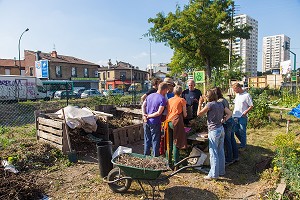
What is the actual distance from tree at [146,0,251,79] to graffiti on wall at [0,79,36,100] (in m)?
14.7

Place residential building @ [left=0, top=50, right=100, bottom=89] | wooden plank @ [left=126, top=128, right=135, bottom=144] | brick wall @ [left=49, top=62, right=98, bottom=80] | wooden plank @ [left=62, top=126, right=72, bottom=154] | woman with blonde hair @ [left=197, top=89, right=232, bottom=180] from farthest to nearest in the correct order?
brick wall @ [left=49, top=62, right=98, bottom=80] → residential building @ [left=0, top=50, right=100, bottom=89] → wooden plank @ [left=126, top=128, right=135, bottom=144] → wooden plank @ [left=62, top=126, right=72, bottom=154] → woman with blonde hair @ [left=197, top=89, right=232, bottom=180]

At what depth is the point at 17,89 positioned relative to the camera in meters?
23.4

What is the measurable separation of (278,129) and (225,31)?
15986 mm

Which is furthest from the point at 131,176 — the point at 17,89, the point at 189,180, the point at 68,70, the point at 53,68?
the point at 68,70

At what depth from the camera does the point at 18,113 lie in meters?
16.2

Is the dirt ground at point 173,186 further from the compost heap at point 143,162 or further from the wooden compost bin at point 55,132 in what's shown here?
the wooden compost bin at point 55,132

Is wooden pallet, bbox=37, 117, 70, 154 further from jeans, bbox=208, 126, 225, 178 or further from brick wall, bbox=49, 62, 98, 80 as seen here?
brick wall, bbox=49, 62, 98, 80

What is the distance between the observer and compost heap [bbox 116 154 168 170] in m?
3.65

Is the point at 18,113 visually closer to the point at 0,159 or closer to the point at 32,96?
the point at 32,96

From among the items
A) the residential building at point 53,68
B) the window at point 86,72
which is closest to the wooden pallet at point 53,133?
the residential building at point 53,68

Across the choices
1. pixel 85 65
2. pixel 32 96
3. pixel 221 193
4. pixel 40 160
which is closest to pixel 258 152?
pixel 221 193

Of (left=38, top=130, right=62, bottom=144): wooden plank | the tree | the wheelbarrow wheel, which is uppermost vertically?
the tree

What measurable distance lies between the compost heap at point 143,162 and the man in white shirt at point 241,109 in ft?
9.89

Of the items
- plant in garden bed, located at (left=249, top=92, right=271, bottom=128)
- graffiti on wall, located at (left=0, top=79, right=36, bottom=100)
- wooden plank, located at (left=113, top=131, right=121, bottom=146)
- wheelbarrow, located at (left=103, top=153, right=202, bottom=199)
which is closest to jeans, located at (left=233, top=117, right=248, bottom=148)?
wheelbarrow, located at (left=103, top=153, right=202, bottom=199)
